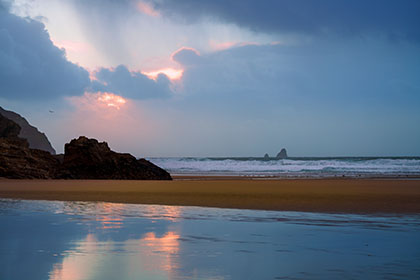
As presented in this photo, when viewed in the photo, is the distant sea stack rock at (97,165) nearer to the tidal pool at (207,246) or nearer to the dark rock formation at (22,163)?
the dark rock formation at (22,163)

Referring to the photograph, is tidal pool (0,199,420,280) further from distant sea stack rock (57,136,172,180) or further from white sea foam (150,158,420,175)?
Result: white sea foam (150,158,420,175)

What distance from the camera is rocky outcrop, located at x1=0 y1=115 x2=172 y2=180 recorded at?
1008 inches

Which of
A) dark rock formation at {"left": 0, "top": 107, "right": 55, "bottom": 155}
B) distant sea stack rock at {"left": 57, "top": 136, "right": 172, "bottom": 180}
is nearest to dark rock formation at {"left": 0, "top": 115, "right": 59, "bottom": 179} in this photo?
distant sea stack rock at {"left": 57, "top": 136, "right": 172, "bottom": 180}

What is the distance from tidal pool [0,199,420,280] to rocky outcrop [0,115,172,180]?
16.9m

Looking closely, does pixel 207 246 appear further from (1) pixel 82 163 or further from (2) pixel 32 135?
(2) pixel 32 135

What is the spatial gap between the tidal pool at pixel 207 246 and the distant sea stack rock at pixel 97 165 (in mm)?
17304

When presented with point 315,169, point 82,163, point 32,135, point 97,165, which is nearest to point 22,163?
point 82,163

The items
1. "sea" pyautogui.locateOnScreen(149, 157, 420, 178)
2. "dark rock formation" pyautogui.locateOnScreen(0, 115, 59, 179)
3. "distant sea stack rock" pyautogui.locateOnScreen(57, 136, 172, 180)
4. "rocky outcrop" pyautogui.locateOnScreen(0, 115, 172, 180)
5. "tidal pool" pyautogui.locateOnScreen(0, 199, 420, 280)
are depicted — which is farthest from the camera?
"sea" pyautogui.locateOnScreen(149, 157, 420, 178)

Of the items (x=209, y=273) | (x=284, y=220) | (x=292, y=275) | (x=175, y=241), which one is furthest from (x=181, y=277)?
(x=284, y=220)

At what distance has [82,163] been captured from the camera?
26.9 metres

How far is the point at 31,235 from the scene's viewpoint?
263 inches

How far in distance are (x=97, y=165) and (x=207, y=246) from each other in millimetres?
22263

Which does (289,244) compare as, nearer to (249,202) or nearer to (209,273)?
(209,273)

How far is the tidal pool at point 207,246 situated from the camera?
4398 mm
